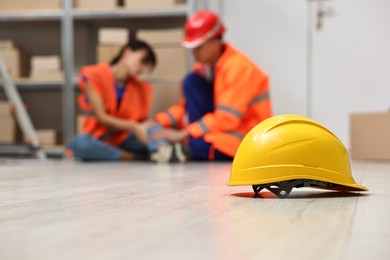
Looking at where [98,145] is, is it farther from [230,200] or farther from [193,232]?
[193,232]

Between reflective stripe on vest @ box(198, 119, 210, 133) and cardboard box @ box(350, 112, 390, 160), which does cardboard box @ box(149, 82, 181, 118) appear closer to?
reflective stripe on vest @ box(198, 119, 210, 133)

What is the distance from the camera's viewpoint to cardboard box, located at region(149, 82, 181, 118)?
4.52 meters

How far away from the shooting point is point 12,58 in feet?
15.3

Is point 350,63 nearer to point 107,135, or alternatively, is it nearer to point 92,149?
point 107,135

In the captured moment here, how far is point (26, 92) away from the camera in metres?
5.22

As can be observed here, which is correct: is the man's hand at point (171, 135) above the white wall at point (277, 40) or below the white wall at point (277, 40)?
below

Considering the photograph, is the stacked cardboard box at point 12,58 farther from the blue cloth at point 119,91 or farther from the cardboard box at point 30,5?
the blue cloth at point 119,91

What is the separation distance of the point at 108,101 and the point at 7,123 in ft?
3.06

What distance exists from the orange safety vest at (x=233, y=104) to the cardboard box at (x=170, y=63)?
784 mm

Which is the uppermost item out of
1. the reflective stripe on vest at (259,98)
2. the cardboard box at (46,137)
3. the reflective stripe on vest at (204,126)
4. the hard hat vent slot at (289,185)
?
the hard hat vent slot at (289,185)

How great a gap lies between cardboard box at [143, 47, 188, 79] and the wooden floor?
271 cm

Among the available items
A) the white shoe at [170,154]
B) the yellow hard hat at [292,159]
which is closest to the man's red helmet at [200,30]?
the white shoe at [170,154]

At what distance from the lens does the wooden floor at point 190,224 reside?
79 cm

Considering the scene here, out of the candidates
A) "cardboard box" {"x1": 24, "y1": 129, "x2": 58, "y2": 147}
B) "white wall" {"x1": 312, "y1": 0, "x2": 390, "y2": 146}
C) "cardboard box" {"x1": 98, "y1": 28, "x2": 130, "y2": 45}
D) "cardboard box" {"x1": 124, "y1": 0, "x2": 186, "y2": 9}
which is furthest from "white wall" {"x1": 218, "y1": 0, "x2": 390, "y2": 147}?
"cardboard box" {"x1": 24, "y1": 129, "x2": 58, "y2": 147}
